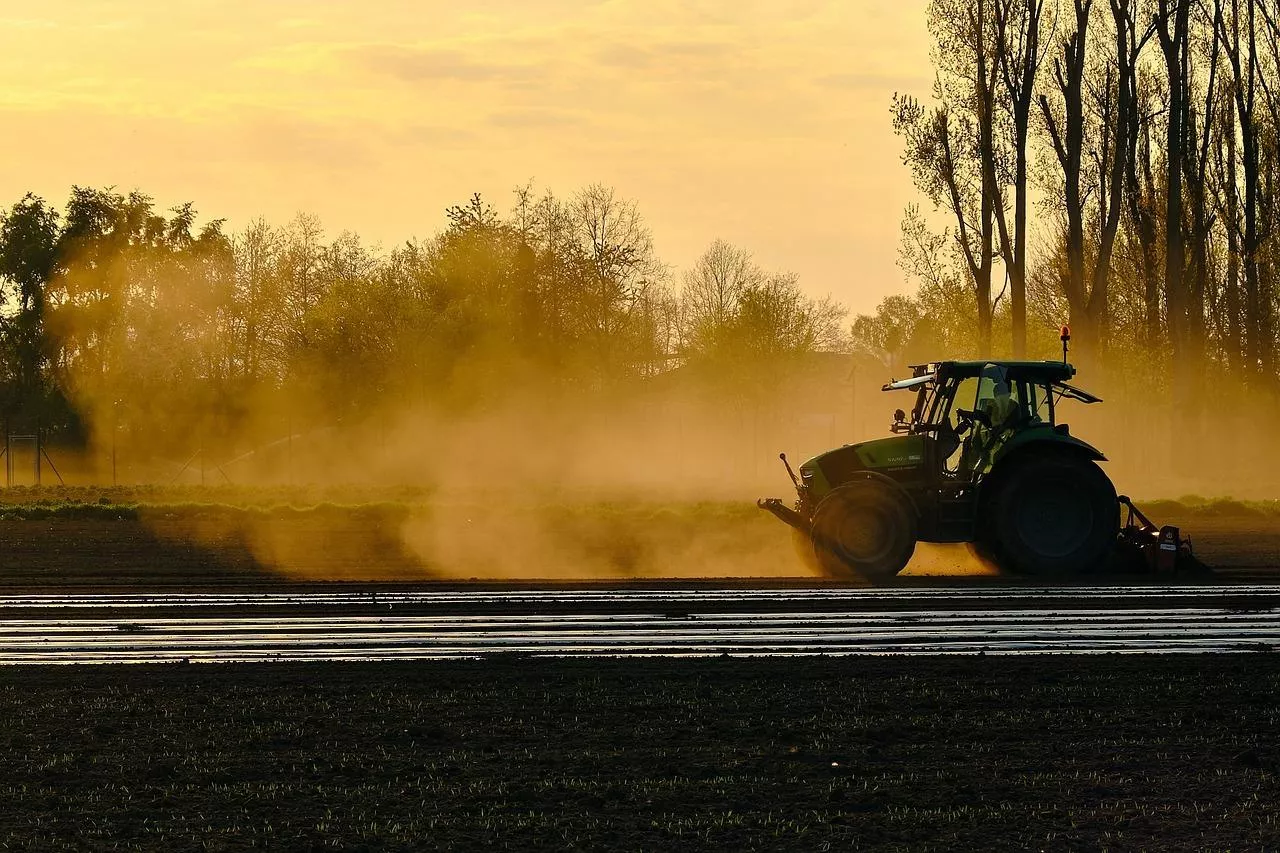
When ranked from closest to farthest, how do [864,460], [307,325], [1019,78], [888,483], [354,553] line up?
[888,483]
[864,460]
[354,553]
[1019,78]
[307,325]

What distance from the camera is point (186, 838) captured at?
7223mm

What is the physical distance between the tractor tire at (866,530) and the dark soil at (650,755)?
18.1 ft

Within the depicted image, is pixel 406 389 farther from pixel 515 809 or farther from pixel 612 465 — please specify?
pixel 515 809

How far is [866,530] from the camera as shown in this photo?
58.3ft

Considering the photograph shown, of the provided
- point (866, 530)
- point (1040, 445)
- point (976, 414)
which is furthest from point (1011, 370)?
point (866, 530)

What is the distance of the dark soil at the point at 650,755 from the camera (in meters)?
7.31

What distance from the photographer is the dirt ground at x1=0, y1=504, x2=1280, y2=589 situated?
19828 millimetres

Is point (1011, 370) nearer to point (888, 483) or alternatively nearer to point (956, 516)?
point (956, 516)

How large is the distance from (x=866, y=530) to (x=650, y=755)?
30.5 ft

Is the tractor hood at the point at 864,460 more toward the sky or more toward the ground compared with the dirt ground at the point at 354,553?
more toward the sky

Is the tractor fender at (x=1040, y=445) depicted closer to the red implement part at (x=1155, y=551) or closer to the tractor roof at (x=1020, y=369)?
the tractor roof at (x=1020, y=369)

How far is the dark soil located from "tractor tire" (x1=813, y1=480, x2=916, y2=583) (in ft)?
18.1

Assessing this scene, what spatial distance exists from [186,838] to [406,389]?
47013mm

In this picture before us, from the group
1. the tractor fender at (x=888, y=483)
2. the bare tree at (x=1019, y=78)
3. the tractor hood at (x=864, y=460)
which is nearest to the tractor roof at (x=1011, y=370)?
the tractor hood at (x=864, y=460)
